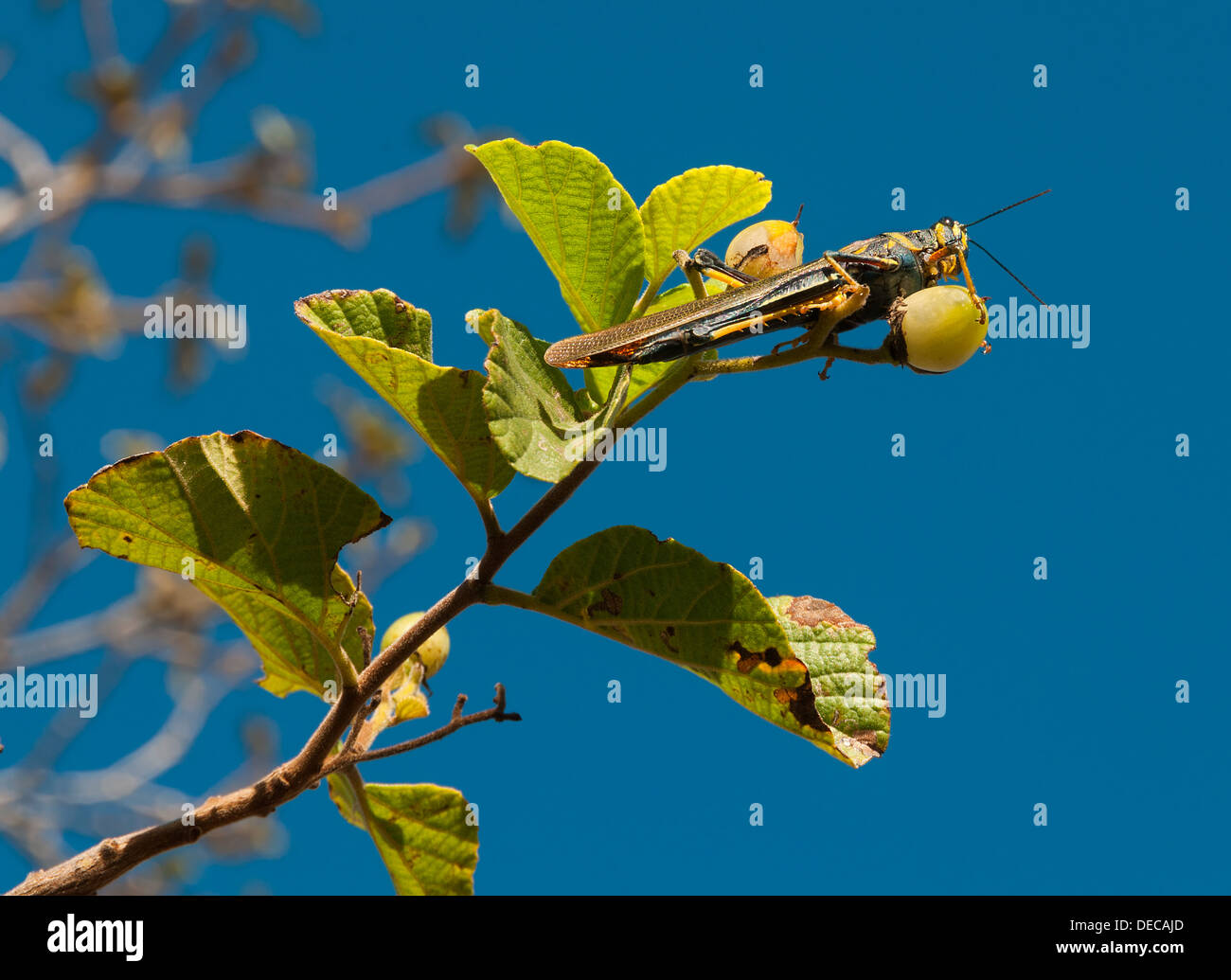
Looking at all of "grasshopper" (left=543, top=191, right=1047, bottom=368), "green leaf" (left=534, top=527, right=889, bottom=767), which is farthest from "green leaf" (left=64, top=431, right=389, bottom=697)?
"grasshopper" (left=543, top=191, right=1047, bottom=368)

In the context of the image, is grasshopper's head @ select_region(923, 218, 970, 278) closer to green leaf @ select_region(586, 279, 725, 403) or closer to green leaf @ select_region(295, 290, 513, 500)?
green leaf @ select_region(586, 279, 725, 403)

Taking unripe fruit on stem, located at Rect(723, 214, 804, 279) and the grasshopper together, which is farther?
unripe fruit on stem, located at Rect(723, 214, 804, 279)

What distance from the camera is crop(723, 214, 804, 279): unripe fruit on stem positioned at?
1.66 metres

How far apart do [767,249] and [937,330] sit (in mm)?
332

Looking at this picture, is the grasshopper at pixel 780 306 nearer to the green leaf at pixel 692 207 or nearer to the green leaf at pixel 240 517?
the green leaf at pixel 692 207

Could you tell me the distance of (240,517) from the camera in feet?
5.47

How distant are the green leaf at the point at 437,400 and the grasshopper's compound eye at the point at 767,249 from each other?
50 cm

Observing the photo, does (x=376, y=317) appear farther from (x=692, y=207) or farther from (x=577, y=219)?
(x=692, y=207)

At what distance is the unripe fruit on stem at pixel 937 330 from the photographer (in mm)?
1462

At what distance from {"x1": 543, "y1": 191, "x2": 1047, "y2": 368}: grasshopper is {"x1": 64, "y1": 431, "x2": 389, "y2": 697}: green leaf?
1.48 feet

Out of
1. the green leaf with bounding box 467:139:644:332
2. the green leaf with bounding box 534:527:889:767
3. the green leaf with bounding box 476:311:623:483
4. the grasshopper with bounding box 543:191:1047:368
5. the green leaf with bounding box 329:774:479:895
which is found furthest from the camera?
the green leaf with bounding box 329:774:479:895

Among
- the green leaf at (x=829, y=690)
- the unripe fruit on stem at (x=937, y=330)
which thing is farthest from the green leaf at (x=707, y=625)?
the unripe fruit on stem at (x=937, y=330)
